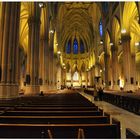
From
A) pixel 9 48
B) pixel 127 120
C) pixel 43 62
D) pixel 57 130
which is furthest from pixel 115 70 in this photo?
pixel 57 130

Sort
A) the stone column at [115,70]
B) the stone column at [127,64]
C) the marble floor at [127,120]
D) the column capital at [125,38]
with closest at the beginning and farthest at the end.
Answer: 1. the marble floor at [127,120]
2. the stone column at [127,64]
3. the column capital at [125,38]
4. the stone column at [115,70]

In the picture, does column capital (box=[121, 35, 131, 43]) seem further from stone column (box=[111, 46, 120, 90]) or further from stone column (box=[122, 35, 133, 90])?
stone column (box=[111, 46, 120, 90])

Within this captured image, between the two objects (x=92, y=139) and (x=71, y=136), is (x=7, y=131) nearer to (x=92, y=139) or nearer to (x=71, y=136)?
(x=71, y=136)

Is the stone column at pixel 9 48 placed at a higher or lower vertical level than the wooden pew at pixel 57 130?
higher

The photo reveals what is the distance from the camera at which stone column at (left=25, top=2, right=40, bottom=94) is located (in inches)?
752

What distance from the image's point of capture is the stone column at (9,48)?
11.6 m

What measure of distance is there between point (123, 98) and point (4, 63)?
8.61m

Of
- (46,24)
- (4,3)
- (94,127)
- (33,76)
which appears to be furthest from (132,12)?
(94,127)

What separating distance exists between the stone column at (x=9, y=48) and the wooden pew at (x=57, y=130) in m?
8.31

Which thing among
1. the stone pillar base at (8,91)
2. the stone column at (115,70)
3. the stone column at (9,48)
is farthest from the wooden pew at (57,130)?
the stone column at (115,70)

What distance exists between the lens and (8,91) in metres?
11.4

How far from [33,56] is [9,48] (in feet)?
25.5

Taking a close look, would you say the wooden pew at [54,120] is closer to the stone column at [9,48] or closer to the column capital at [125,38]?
the stone column at [9,48]

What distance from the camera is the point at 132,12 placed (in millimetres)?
26156
